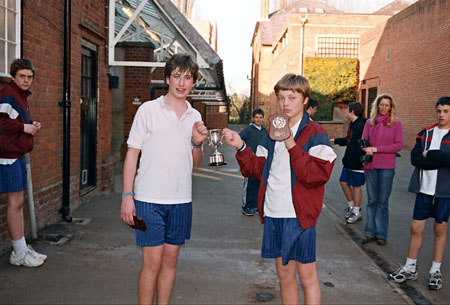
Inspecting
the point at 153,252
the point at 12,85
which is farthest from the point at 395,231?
the point at 12,85

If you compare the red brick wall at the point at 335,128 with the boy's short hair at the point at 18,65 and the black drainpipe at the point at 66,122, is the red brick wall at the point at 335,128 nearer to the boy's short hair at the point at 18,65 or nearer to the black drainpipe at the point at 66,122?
the black drainpipe at the point at 66,122

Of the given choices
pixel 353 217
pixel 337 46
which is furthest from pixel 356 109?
pixel 337 46

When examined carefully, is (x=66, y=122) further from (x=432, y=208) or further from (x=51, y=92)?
(x=432, y=208)

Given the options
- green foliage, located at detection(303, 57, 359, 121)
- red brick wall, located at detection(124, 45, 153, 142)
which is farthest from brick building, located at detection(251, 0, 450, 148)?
red brick wall, located at detection(124, 45, 153, 142)

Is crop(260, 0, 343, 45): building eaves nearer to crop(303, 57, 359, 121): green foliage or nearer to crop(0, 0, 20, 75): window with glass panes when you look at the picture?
crop(303, 57, 359, 121): green foliage

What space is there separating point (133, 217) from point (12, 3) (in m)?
3.62

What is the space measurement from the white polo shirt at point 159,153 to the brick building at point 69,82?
2.61m

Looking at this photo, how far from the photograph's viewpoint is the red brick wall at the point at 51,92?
5832mm

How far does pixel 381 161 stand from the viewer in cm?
606

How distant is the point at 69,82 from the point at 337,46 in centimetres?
2808

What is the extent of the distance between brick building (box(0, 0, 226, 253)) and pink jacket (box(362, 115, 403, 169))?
3756 millimetres

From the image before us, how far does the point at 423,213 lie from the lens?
4.67 m

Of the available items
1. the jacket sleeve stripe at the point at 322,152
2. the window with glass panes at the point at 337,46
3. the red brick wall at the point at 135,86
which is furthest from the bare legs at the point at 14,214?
the window with glass panes at the point at 337,46

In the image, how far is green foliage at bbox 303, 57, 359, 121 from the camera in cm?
3000
